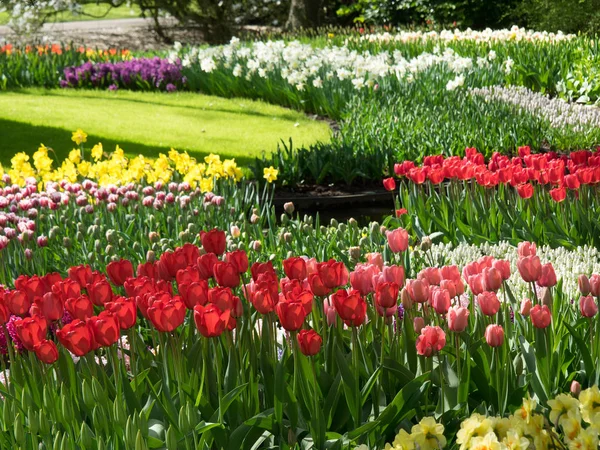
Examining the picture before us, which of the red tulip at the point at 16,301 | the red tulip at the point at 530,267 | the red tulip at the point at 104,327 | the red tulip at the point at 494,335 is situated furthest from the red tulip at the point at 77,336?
the red tulip at the point at 530,267

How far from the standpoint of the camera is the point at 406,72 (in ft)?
33.2

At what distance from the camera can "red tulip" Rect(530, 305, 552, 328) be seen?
7.98ft

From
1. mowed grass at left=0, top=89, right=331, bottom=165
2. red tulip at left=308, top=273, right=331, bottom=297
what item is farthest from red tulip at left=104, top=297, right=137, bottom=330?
mowed grass at left=0, top=89, right=331, bottom=165

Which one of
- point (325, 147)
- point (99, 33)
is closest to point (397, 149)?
point (325, 147)

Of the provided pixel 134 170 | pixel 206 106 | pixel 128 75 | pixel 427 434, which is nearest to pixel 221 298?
pixel 427 434

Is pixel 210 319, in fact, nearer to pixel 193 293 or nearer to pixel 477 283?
pixel 193 293

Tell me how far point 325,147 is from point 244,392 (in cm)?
517

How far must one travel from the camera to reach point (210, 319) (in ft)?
7.57

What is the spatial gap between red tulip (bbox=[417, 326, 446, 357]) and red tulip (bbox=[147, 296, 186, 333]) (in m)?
0.64

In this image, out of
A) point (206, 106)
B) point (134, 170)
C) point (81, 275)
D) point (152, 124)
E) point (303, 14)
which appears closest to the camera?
point (81, 275)

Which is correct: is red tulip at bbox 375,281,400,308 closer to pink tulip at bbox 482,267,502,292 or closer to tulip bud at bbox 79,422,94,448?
pink tulip at bbox 482,267,502,292

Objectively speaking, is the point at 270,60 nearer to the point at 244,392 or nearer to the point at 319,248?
the point at 319,248

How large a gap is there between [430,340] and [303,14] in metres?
18.4

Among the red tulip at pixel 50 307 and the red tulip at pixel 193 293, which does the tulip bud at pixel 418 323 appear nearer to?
the red tulip at pixel 193 293
